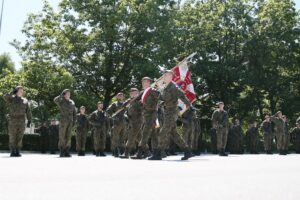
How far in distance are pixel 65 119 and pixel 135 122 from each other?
8.65ft

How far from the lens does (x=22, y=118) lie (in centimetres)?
1561

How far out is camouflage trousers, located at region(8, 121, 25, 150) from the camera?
15.5m

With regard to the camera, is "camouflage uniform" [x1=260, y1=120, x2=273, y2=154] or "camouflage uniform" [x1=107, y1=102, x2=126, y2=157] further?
"camouflage uniform" [x1=260, y1=120, x2=273, y2=154]

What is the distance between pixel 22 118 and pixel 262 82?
31590 mm

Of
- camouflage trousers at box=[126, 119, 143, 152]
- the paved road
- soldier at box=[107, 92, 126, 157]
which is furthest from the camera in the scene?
soldier at box=[107, 92, 126, 157]

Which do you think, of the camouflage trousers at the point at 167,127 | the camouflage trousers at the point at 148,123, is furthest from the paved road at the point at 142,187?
the camouflage trousers at the point at 148,123

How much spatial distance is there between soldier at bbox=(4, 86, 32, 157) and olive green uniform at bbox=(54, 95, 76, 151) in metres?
1.06

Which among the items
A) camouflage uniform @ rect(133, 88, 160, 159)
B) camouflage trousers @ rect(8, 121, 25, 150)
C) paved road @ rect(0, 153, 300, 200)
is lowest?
paved road @ rect(0, 153, 300, 200)

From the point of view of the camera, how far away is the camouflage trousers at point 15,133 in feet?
50.9

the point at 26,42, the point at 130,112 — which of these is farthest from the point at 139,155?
the point at 26,42

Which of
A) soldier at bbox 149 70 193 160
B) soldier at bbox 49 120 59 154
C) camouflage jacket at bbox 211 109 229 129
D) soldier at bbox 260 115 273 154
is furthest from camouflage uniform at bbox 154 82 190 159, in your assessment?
soldier at bbox 260 115 273 154

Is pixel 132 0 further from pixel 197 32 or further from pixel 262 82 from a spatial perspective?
pixel 262 82

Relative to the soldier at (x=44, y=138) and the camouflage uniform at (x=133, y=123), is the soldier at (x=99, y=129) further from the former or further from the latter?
the soldier at (x=44, y=138)

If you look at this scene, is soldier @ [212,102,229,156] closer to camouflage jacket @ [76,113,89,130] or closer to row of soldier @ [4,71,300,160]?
row of soldier @ [4,71,300,160]
